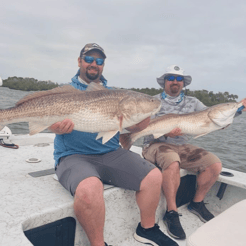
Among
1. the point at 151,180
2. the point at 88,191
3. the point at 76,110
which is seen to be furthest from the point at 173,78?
the point at 88,191

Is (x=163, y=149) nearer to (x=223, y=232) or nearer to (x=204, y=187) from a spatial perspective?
(x=204, y=187)

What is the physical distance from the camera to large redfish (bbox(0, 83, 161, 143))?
2680mm

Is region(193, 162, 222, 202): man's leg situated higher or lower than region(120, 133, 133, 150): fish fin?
lower

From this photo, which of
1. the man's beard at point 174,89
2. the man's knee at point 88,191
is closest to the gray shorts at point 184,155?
the man's beard at point 174,89

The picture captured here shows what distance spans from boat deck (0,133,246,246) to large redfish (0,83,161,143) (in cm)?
70

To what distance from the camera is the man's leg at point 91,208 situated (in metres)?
2.36

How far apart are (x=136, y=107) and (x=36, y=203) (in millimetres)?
1471

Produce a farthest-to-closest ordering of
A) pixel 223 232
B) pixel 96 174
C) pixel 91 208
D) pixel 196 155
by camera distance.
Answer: pixel 196 155
pixel 96 174
pixel 91 208
pixel 223 232

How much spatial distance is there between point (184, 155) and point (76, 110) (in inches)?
84.5

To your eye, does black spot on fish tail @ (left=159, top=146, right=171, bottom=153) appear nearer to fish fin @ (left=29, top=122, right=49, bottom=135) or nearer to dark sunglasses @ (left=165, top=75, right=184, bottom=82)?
dark sunglasses @ (left=165, top=75, right=184, bottom=82)

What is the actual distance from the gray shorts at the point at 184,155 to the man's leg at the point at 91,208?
57.6 inches

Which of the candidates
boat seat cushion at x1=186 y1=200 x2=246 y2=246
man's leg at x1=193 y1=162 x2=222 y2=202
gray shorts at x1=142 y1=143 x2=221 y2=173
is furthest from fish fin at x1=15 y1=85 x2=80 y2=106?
man's leg at x1=193 y1=162 x2=222 y2=202

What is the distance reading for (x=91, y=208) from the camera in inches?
93.0

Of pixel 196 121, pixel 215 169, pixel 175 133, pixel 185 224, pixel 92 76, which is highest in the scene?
pixel 92 76
